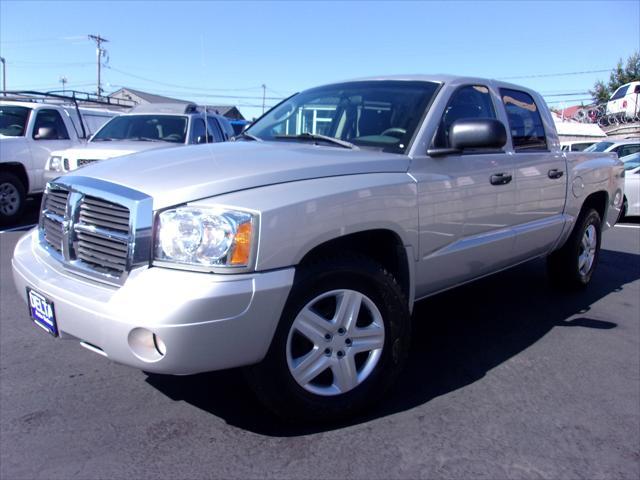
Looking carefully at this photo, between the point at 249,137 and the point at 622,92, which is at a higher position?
the point at 622,92

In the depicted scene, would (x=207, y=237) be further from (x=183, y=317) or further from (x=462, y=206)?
(x=462, y=206)

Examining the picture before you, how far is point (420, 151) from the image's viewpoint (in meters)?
3.37

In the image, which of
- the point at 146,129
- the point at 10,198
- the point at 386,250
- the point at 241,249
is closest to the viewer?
the point at 241,249

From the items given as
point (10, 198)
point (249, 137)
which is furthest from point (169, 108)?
point (249, 137)

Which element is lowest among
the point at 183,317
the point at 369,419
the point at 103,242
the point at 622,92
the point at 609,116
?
the point at 369,419

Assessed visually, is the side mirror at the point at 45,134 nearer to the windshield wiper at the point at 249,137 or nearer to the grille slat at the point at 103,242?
the windshield wiper at the point at 249,137

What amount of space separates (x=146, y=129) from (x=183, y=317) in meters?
7.55

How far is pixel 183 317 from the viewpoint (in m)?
2.34

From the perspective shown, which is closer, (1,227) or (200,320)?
(200,320)

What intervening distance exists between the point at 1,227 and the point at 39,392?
20.8ft

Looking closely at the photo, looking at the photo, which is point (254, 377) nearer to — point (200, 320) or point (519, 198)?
point (200, 320)

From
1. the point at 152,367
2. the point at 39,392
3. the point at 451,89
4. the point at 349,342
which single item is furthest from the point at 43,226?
the point at 451,89

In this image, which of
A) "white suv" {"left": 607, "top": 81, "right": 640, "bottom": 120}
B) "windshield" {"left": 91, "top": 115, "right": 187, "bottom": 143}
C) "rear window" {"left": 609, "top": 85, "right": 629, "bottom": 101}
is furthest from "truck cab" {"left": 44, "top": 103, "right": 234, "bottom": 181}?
"rear window" {"left": 609, "top": 85, "right": 629, "bottom": 101}

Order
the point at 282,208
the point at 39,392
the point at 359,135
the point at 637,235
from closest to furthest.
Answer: the point at 282,208 < the point at 39,392 < the point at 359,135 < the point at 637,235
